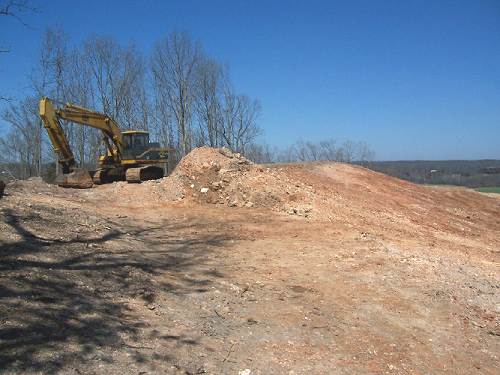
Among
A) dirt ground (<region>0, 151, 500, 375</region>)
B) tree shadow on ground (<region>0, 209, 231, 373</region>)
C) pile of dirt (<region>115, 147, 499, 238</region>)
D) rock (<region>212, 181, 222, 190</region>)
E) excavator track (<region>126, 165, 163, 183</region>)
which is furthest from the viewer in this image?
excavator track (<region>126, 165, 163, 183</region>)

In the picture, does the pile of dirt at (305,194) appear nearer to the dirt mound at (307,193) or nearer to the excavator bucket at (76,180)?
the dirt mound at (307,193)

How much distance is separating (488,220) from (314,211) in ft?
26.0

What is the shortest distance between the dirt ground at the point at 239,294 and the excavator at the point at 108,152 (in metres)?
4.95

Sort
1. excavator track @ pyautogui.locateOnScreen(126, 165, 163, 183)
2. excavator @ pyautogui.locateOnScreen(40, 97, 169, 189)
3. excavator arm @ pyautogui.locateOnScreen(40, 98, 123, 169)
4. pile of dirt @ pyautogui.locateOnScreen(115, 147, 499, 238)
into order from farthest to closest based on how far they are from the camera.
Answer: excavator track @ pyautogui.locateOnScreen(126, 165, 163, 183)
excavator @ pyautogui.locateOnScreen(40, 97, 169, 189)
excavator arm @ pyautogui.locateOnScreen(40, 98, 123, 169)
pile of dirt @ pyautogui.locateOnScreen(115, 147, 499, 238)

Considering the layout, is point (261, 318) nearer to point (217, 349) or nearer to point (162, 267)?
point (217, 349)

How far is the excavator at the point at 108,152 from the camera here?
51.1ft

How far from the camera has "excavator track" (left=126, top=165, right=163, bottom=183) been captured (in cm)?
1641

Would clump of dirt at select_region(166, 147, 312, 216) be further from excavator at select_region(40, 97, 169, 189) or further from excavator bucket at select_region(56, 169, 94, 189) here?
excavator bucket at select_region(56, 169, 94, 189)

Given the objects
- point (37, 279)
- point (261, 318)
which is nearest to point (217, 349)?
point (261, 318)

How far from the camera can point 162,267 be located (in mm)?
6641

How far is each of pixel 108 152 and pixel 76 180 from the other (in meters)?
2.85

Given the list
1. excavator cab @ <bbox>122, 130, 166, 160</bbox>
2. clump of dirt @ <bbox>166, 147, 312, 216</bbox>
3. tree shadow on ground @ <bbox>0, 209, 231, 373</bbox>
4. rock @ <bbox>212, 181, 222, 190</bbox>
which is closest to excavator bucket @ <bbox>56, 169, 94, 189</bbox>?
excavator cab @ <bbox>122, 130, 166, 160</bbox>

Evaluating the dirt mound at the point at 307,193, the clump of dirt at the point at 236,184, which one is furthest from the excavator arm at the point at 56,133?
the clump of dirt at the point at 236,184

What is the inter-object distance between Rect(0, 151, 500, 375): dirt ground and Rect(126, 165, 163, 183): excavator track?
4409mm
